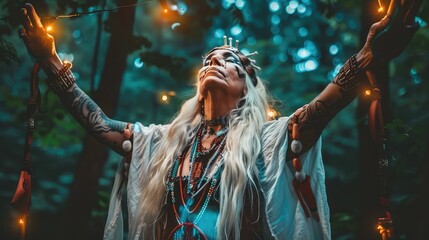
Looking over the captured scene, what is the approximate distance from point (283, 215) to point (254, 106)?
2.83 feet

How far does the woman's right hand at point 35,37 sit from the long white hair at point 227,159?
Result: 37.7 inches

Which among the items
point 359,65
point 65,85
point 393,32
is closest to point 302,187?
point 359,65

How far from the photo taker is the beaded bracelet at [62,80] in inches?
128

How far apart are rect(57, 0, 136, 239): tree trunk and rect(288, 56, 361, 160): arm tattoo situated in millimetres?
1999

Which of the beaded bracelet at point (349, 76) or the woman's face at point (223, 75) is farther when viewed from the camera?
the woman's face at point (223, 75)

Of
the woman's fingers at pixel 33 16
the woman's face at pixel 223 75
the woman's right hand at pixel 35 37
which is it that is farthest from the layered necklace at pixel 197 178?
the woman's fingers at pixel 33 16

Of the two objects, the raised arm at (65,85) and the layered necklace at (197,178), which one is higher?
the raised arm at (65,85)

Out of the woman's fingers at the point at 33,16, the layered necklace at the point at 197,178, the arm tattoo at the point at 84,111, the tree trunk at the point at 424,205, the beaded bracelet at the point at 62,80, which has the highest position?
the woman's fingers at the point at 33,16

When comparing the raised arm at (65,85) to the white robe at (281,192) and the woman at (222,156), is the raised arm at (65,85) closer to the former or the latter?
the woman at (222,156)

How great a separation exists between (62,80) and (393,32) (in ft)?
6.83

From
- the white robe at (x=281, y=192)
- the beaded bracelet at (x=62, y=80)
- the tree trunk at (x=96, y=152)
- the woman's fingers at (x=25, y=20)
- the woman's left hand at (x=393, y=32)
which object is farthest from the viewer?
the tree trunk at (x=96, y=152)

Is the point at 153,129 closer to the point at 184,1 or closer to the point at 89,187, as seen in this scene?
the point at 89,187

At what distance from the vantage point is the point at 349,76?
2.60m

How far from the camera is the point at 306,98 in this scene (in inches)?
302
